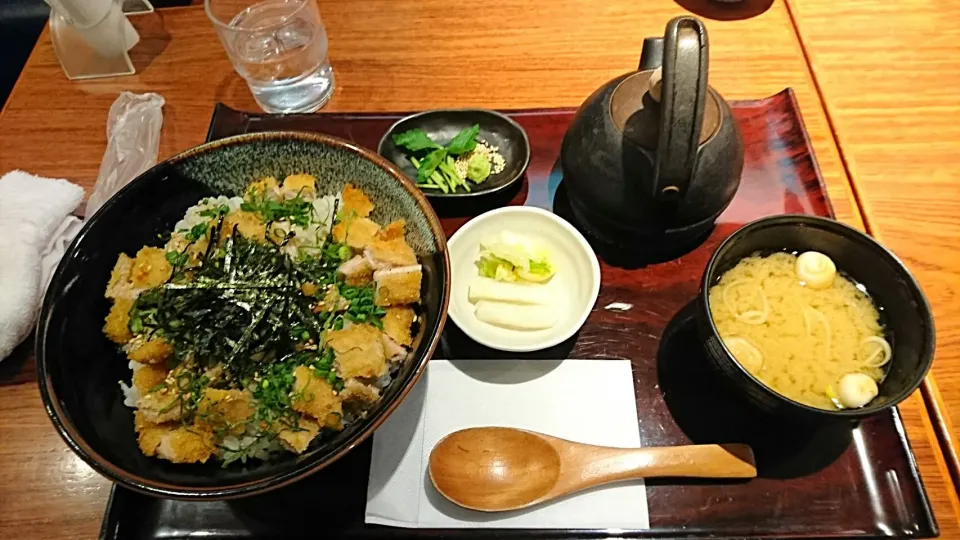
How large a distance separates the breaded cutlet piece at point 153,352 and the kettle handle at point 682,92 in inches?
43.2

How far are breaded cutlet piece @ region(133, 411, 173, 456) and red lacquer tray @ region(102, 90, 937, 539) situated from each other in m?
0.21

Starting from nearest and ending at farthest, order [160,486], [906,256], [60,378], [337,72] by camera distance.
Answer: [160,486]
[60,378]
[906,256]
[337,72]

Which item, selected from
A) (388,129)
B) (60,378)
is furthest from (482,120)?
(60,378)

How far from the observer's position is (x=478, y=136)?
1875 mm

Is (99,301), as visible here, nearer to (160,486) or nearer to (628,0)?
(160,486)

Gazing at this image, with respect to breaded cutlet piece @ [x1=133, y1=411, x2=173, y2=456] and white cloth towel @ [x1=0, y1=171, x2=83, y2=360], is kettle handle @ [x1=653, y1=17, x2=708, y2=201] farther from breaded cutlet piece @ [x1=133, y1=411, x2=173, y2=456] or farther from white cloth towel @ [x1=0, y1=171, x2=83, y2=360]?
white cloth towel @ [x1=0, y1=171, x2=83, y2=360]

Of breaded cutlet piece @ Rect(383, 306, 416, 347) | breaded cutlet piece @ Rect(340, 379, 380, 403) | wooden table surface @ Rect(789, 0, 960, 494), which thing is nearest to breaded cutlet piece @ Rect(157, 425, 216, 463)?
breaded cutlet piece @ Rect(340, 379, 380, 403)

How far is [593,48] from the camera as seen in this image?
2.11 m

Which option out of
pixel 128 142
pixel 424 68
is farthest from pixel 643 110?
pixel 128 142

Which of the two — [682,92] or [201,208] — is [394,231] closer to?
[201,208]

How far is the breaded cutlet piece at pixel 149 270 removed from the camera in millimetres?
1311

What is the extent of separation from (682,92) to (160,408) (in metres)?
1.20

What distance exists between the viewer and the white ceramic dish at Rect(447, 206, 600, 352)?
57.3 inches

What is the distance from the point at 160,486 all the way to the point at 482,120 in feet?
4.32
